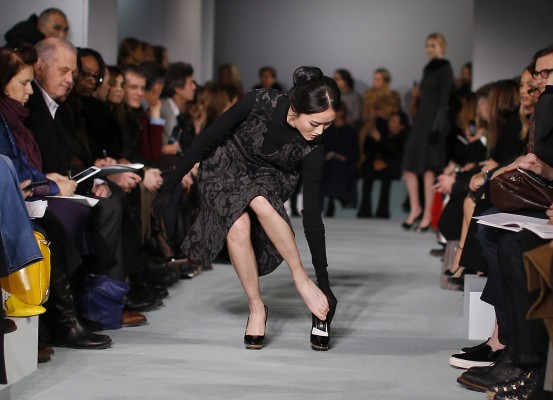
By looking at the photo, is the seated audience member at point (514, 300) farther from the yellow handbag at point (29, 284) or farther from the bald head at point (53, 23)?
the bald head at point (53, 23)

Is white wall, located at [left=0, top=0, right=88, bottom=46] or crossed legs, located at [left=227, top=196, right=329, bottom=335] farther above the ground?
white wall, located at [left=0, top=0, right=88, bottom=46]

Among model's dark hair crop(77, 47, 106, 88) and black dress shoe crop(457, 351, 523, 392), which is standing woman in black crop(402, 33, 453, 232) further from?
black dress shoe crop(457, 351, 523, 392)

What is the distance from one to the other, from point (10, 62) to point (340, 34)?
9.47 metres

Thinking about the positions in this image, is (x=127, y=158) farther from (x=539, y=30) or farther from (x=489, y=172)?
(x=539, y=30)

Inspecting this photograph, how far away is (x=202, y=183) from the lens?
14.2ft

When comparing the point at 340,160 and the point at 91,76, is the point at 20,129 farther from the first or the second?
the point at 340,160

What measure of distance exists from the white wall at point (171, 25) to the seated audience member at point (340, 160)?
1837 mm

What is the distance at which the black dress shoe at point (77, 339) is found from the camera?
3945 mm

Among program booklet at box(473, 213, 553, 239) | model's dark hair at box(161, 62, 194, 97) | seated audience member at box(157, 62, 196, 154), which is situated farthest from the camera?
model's dark hair at box(161, 62, 194, 97)

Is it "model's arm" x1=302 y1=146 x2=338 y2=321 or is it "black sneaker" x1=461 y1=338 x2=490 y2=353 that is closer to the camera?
"black sneaker" x1=461 y1=338 x2=490 y2=353

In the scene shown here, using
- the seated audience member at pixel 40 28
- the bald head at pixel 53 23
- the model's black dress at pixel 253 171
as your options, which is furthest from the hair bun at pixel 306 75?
the bald head at pixel 53 23

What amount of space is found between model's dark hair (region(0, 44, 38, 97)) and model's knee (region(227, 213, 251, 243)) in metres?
1.02

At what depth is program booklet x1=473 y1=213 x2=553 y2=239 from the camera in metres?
3.07

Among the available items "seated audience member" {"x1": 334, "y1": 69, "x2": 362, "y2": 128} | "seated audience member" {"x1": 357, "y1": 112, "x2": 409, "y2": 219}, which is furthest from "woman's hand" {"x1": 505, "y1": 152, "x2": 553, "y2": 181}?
"seated audience member" {"x1": 334, "y1": 69, "x2": 362, "y2": 128}
